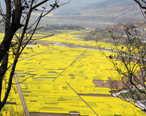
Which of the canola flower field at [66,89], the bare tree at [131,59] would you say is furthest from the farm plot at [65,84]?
the bare tree at [131,59]

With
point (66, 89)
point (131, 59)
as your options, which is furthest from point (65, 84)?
point (131, 59)

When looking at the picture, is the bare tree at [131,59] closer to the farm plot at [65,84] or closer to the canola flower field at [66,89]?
the farm plot at [65,84]

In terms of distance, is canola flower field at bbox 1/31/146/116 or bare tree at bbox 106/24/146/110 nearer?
bare tree at bbox 106/24/146/110

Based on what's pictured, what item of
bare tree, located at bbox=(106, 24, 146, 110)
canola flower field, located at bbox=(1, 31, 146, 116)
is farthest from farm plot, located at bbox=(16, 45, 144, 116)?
bare tree, located at bbox=(106, 24, 146, 110)

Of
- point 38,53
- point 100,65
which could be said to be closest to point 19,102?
point 100,65

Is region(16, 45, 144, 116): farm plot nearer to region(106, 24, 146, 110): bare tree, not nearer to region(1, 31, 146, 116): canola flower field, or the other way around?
region(1, 31, 146, 116): canola flower field

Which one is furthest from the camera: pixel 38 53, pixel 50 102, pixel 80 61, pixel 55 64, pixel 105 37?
pixel 105 37

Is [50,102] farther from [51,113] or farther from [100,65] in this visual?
[100,65]

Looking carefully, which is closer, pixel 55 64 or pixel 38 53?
pixel 55 64
